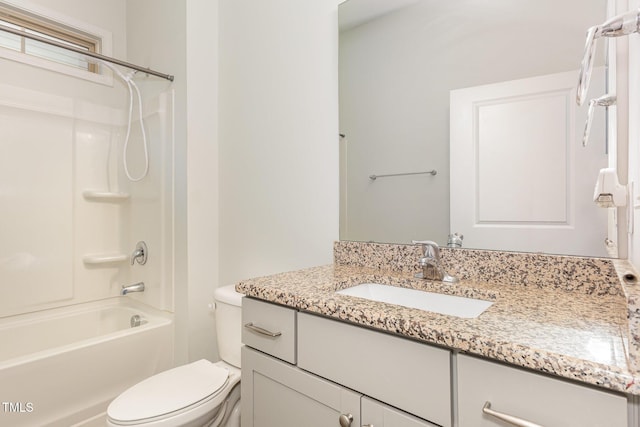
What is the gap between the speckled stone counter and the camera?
53 cm

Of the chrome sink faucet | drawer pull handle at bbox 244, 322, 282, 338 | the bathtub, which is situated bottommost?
the bathtub

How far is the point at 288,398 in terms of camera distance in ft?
3.14

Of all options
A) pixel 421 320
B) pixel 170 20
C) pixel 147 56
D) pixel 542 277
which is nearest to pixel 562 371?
pixel 421 320

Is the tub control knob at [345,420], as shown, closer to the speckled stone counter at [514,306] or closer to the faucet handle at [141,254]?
the speckled stone counter at [514,306]

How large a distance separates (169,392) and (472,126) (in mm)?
1549

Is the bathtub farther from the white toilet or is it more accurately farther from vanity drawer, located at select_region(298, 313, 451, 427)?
vanity drawer, located at select_region(298, 313, 451, 427)

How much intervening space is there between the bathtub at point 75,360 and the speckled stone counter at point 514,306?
3.97ft

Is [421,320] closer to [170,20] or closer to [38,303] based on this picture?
[170,20]

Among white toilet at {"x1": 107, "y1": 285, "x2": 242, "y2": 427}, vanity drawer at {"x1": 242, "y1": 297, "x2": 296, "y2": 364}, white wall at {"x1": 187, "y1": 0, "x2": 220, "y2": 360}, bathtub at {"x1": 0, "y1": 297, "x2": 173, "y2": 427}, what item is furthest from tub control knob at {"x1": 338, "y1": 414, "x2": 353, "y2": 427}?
bathtub at {"x1": 0, "y1": 297, "x2": 173, "y2": 427}

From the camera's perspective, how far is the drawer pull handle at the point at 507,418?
551 mm

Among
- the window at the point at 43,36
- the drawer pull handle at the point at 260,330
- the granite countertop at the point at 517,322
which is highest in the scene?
the window at the point at 43,36

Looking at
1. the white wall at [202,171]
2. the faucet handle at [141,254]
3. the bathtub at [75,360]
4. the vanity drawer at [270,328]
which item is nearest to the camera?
the vanity drawer at [270,328]

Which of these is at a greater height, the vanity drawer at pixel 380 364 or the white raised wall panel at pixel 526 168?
the white raised wall panel at pixel 526 168

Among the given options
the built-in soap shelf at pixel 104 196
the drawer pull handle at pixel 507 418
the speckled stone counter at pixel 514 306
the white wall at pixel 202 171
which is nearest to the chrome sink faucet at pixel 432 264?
the speckled stone counter at pixel 514 306
